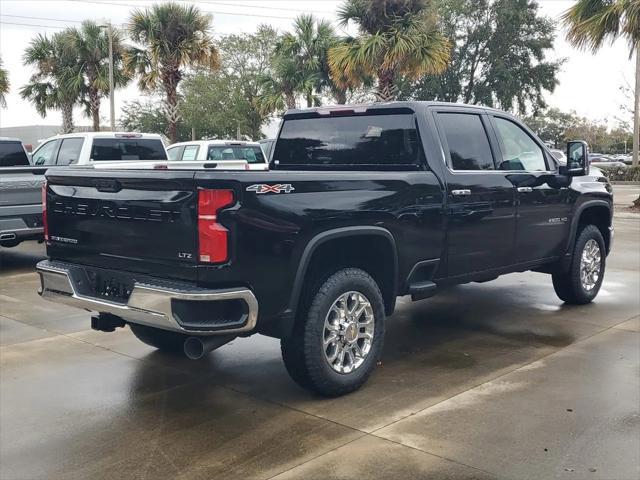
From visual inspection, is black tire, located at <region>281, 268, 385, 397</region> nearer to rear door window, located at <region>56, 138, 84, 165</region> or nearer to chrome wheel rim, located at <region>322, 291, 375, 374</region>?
chrome wheel rim, located at <region>322, 291, 375, 374</region>

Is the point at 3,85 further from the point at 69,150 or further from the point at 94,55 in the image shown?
the point at 69,150

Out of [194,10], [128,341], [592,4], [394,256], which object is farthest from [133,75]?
[394,256]

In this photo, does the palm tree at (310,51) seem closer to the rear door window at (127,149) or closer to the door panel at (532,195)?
the rear door window at (127,149)

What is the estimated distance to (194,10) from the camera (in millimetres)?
25516

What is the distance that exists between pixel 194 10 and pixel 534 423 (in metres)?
23.9

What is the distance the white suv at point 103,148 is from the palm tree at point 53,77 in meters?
19.4

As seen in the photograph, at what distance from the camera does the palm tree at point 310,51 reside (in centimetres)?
2795

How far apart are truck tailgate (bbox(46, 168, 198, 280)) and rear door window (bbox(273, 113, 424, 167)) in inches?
82.6

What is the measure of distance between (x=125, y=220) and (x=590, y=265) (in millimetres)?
5257

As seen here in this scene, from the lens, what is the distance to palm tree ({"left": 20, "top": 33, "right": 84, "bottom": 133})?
101 ft

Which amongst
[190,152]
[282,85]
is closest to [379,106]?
[190,152]

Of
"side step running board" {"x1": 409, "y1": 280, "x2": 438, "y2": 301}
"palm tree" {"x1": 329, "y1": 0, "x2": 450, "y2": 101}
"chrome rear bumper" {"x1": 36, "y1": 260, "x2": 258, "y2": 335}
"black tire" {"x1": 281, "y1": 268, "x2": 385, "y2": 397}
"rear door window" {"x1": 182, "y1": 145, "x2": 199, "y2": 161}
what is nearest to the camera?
"chrome rear bumper" {"x1": 36, "y1": 260, "x2": 258, "y2": 335}

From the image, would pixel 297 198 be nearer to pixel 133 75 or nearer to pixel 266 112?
pixel 133 75

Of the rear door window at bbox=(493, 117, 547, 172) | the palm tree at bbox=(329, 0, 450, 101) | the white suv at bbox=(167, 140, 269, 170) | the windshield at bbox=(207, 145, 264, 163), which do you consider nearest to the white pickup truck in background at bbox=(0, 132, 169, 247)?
the white suv at bbox=(167, 140, 269, 170)
